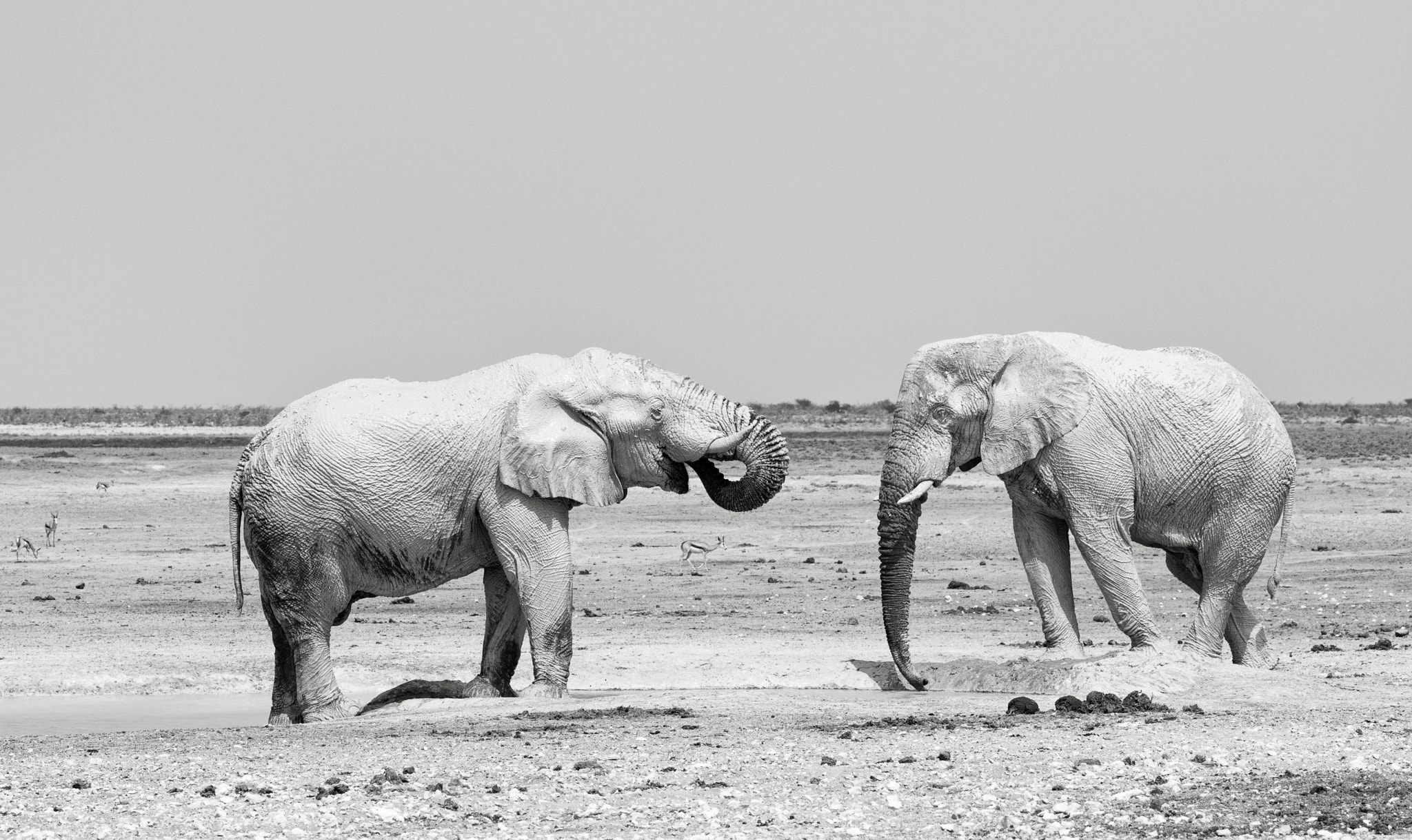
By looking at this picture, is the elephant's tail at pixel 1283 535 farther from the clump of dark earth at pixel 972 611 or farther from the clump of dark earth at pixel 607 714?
the clump of dark earth at pixel 607 714

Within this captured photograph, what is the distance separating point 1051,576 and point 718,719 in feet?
11.4

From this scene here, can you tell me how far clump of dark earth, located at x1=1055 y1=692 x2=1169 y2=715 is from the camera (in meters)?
11.9

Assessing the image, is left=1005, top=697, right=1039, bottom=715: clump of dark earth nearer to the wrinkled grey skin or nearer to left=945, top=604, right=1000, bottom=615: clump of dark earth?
the wrinkled grey skin

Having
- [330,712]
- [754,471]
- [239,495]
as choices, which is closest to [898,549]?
[754,471]

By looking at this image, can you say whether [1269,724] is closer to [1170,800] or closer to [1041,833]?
[1170,800]

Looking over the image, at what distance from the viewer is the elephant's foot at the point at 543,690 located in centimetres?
1291

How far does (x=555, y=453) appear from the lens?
514 inches

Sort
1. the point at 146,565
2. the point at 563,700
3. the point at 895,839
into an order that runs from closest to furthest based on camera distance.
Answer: the point at 895,839 → the point at 563,700 → the point at 146,565

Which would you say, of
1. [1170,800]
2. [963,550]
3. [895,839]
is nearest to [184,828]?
[895,839]

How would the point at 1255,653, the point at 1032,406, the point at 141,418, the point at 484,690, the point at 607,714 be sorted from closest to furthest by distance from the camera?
the point at 607,714 → the point at 484,690 → the point at 1032,406 → the point at 1255,653 → the point at 141,418

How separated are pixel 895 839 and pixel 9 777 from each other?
4.39m

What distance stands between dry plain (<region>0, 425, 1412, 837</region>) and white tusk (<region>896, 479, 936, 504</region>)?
1.36m

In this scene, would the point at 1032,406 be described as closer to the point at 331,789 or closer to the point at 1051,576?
the point at 1051,576

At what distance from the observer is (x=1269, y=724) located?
1107 cm
